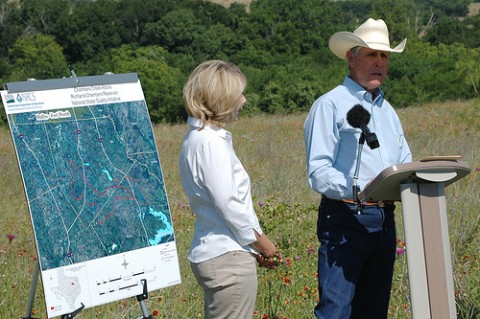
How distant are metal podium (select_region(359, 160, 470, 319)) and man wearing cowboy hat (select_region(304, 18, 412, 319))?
1.37 ft

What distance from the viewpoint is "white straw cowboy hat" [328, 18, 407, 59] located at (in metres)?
3.64

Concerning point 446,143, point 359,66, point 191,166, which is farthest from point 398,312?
point 446,143

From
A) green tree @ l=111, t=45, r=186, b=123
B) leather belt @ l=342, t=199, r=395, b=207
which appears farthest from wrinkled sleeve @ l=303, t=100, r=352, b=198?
green tree @ l=111, t=45, r=186, b=123

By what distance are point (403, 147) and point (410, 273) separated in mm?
906

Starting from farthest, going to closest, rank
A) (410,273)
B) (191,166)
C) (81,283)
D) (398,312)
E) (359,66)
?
(398,312)
(359,66)
(81,283)
(191,166)
(410,273)

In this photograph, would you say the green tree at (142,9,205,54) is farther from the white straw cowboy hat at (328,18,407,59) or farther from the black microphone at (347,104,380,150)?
the black microphone at (347,104,380,150)

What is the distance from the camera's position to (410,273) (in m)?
2.99

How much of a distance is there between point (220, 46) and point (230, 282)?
157ft

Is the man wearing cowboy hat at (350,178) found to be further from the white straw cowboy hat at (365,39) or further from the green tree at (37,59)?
the green tree at (37,59)

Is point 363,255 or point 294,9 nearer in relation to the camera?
point 363,255

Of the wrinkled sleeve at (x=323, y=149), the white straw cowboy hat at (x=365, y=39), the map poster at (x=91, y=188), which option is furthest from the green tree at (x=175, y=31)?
the wrinkled sleeve at (x=323, y=149)

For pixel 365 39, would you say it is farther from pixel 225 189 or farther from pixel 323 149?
pixel 225 189

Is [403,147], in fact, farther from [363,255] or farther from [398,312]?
[398,312]

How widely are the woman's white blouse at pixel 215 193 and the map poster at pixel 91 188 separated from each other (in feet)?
1.36
